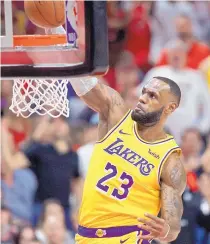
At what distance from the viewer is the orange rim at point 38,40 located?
542 cm

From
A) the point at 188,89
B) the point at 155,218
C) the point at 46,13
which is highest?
the point at 46,13

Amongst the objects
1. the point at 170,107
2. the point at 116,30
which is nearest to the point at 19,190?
the point at 116,30

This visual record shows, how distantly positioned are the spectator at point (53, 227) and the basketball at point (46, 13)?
2796 millimetres

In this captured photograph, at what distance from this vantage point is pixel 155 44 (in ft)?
33.7

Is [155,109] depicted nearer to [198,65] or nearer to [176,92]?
[176,92]

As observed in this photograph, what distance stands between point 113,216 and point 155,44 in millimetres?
4536

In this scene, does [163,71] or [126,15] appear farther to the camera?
[126,15]

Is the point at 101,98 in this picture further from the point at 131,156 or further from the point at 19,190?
the point at 19,190

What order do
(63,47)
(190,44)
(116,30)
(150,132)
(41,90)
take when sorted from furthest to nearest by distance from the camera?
(116,30), (190,44), (41,90), (150,132), (63,47)

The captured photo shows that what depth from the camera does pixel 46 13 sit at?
580 centimetres

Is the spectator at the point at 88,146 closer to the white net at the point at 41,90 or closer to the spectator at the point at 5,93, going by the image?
the spectator at the point at 5,93

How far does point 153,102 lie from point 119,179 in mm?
595

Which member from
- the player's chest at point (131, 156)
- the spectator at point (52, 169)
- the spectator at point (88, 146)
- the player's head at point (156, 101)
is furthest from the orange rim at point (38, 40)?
the spectator at point (88, 146)

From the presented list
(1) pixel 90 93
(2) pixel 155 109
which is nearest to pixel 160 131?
(2) pixel 155 109
